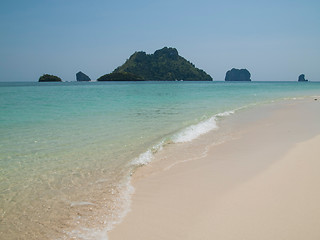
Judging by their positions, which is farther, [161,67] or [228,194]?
[161,67]

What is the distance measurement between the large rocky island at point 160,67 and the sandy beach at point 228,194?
525 ft

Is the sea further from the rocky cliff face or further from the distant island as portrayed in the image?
the distant island

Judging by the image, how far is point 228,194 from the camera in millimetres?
3799

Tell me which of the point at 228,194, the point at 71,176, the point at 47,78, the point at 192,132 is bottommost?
the point at 71,176

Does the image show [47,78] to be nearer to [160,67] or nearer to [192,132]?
[160,67]

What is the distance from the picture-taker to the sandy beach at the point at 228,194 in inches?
112

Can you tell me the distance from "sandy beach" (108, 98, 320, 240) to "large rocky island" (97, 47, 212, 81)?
160 metres

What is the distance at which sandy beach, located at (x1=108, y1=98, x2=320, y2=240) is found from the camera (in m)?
2.85

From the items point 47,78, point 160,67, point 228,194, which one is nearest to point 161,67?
point 160,67

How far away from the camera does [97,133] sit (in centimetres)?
888

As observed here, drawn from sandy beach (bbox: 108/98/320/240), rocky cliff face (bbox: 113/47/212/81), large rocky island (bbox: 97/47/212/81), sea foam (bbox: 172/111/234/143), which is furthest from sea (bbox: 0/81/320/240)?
rocky cliff face (bbox: 113/47/212/81)

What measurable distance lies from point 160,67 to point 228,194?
18001cm

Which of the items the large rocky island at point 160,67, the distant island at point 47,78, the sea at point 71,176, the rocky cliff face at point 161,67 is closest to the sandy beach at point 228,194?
the sea at point 71,176

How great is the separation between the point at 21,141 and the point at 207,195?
676 centimetres
